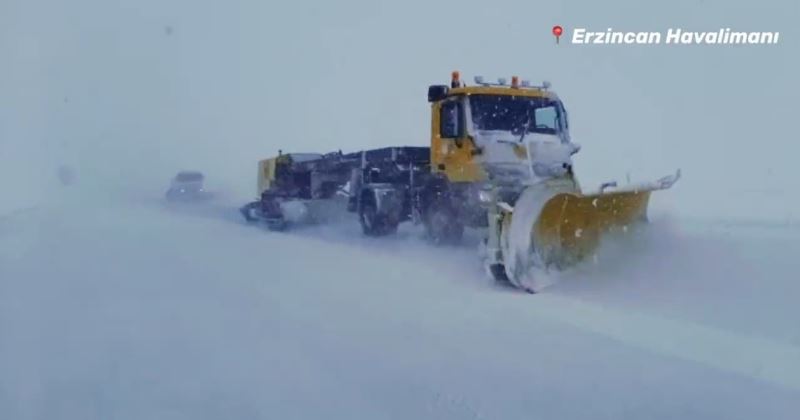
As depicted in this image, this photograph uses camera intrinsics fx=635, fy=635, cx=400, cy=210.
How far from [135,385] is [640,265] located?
14.3ft

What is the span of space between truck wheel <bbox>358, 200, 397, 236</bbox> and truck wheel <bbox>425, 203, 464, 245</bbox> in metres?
0.79

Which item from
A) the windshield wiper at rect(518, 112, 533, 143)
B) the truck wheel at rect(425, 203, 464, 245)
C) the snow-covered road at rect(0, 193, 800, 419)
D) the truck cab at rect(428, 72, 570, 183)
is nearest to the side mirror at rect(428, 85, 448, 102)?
the truck cab at rect(428, 72, 570, 183)

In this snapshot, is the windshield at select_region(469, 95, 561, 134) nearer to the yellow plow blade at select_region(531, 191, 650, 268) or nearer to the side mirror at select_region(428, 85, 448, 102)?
the side mirror at select_region(428, 85, 448, 102)

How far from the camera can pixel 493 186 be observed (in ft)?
20.6

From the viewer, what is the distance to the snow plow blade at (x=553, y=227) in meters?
5.18

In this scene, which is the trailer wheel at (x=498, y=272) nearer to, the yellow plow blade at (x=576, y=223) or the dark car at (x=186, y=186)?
the yellow plow blade at (x=576, y=223)

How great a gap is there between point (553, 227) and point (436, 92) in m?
2.24

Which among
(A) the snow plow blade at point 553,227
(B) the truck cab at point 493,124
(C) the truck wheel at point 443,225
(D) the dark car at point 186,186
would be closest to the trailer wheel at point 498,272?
(A) the snow plow blade at point 553,227

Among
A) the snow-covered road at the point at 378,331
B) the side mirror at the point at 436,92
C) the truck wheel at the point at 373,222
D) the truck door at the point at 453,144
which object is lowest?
the snow-covered road at the point at 378,331

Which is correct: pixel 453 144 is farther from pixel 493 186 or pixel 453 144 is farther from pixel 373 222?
pixel 373 222

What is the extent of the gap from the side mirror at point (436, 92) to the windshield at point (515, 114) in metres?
0.30

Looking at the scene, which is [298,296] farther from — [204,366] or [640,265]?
[640,265]

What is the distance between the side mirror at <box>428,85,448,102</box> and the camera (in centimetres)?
675

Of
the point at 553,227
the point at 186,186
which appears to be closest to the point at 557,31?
the point at 553,227
